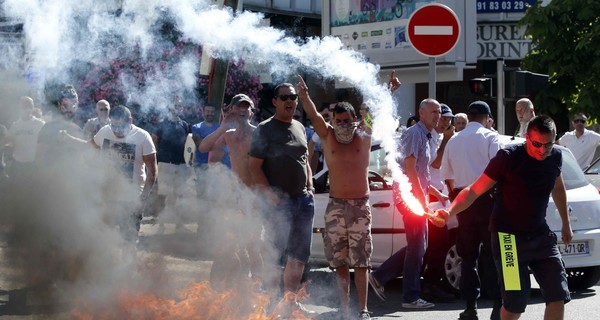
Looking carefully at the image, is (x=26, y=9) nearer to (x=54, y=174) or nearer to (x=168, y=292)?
(x=54, y=174)

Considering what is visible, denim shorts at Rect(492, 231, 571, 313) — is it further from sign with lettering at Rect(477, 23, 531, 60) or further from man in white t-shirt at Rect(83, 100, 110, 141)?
sign with lettering at Rect(477, 23, 531, 60)

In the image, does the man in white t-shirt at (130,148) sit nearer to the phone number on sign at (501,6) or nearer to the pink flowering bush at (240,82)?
the pink flowering bush at (240,82)

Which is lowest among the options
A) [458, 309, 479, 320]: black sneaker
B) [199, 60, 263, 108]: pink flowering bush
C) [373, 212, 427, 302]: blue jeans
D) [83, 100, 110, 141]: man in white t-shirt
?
[458, 309, 479, 320]: black sneaker

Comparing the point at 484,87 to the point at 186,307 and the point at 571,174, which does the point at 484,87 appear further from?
the point at 186,307

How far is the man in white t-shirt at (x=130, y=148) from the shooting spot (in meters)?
8.98

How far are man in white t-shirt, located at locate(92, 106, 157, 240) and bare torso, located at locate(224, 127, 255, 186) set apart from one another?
0.90 metres

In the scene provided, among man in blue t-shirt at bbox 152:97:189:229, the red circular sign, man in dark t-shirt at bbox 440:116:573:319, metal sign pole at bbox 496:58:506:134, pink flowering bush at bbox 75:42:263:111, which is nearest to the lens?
man in dark t-shirt at bbox 440:116:573:319

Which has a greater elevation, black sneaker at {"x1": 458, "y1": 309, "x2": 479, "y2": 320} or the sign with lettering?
the sign with lettering

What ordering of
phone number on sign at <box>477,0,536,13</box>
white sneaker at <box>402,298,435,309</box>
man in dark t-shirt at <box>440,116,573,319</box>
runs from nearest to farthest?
1. man in dark t-shirt at <box>440,116,573,319</box>
2. white sneaker at <box>402,298,435,309</box>
3. phone number on sign at <box>477,0,536,13</box>

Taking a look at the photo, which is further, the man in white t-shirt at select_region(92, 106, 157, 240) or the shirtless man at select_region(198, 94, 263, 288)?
the man in white t-shirt at select_region(92, 106, 157, 240)

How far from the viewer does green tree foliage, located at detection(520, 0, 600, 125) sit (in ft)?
60.8

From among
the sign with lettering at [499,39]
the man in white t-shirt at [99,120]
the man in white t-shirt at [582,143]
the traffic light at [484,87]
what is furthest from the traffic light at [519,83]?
the sign with lettering at [499,39]

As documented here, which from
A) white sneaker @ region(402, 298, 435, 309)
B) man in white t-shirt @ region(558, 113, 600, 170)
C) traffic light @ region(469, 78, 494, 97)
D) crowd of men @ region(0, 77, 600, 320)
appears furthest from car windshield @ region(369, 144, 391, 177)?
man in white t-shirt @ region(558, 113, 600, 170)

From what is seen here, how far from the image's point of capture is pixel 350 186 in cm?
831
